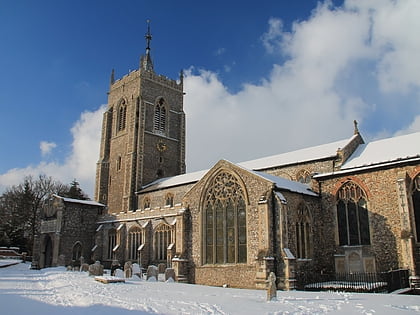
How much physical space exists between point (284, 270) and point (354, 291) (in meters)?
3.38

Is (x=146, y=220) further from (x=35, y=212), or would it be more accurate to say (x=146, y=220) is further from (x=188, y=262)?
(x=35, y=212)

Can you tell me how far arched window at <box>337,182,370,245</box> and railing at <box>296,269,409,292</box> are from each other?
87.6 inches

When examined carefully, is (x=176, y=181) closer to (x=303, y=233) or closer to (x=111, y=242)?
(x=111, y=242)

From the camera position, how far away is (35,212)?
53.9 m

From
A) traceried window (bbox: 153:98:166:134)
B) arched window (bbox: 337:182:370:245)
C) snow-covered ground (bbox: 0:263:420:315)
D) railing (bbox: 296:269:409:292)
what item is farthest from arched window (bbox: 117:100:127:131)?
snow-covered ground (bbox: 0:263:420:315)

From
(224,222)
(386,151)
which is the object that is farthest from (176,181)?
(386,151)

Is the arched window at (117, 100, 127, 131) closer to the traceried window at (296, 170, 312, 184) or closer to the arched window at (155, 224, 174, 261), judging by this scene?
the arched window at (155, 224, 174, 261)

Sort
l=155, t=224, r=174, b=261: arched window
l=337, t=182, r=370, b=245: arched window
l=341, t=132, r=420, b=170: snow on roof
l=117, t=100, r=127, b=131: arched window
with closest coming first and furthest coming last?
l=337, t=182, r=370, b=245: arched window, l=341, t=132, r=420, b=170: snow on roof, l=155, t=224, r=174, b=261: arched window, l=117, t=100, r=127, b=131: arched window

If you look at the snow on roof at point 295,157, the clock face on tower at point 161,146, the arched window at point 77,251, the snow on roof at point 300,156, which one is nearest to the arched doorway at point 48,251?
the arched window at point 77,251

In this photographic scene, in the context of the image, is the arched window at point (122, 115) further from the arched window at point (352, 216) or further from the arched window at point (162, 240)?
the arched window at point (352, 216)

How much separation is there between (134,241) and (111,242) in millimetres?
3730

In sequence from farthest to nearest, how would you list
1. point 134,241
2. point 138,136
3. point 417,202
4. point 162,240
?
1. point 138,136
2. point 134,241
3. point 162,240
4. point 417,202

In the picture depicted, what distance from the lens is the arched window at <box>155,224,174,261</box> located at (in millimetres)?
32378

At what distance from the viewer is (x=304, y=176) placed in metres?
29.9
